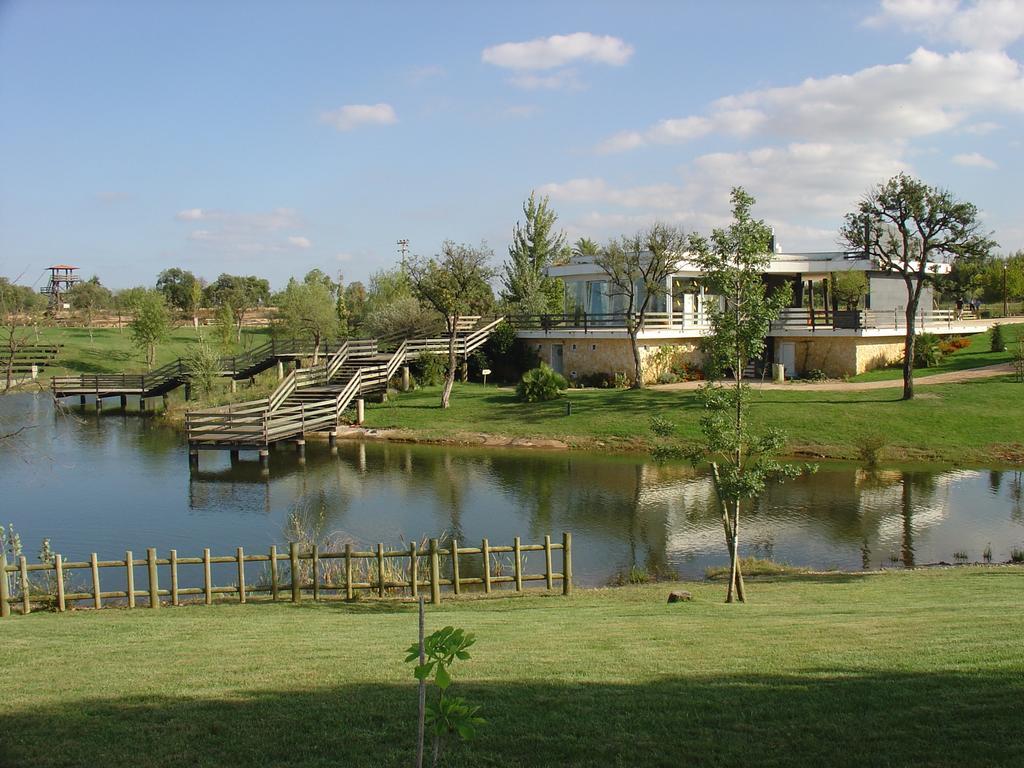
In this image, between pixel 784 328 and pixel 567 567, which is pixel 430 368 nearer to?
pixel 784 328

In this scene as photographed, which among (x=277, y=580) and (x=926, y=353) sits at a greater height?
(x=926, y=353)

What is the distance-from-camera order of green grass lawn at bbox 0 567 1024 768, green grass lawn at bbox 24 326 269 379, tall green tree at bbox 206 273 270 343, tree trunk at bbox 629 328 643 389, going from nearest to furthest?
1. green grass lawn at bbox 0 567 1024 768
2. tree trunk at bbox 629 328 643 389
3. green grass lawn at bbox 24 326 269 379
4. tall green tree at bbox 206 273 270 343

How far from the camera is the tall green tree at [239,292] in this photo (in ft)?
272

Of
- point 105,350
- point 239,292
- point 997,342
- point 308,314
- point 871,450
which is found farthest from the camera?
point 239,292

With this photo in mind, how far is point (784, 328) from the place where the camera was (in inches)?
1583

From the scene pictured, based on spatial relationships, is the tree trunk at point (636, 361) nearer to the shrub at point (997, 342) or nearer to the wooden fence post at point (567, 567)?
the shrub at point (997, 342)

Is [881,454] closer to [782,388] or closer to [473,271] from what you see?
[782,388]

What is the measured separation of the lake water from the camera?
19.2 metres

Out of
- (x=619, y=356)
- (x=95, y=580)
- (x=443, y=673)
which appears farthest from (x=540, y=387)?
(x=443, y=673)

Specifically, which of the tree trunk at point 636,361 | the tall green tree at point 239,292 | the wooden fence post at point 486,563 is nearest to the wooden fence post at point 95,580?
the wooden fence post at point 486,563

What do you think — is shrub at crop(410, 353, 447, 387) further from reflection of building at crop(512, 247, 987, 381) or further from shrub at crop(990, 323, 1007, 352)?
shrub at crop(990, 323, 1007, 352)

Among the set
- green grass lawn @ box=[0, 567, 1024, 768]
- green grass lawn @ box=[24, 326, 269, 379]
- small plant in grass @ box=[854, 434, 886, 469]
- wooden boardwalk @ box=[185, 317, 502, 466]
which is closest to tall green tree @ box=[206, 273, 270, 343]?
green grass lawn @ box=[24, 326, 269, 379]

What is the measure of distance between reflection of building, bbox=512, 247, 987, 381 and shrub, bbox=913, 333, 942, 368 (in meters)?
0.95

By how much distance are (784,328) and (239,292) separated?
194 ft
